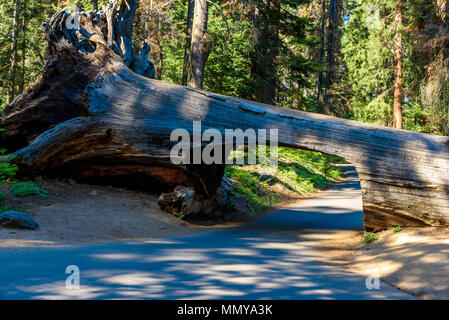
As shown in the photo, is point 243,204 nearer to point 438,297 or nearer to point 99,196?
point 99,196

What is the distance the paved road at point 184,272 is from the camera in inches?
165

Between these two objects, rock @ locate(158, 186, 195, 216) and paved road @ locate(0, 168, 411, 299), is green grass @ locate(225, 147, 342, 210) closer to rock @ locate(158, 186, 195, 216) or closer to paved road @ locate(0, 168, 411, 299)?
rock @ locate(158, 186, 195, 216)

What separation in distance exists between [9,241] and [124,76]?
17.6ft

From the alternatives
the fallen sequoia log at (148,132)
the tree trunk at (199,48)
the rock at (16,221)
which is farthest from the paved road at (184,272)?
the tree trunk at (199,48)

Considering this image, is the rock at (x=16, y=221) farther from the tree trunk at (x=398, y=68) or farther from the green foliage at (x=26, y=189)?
the tree trunk at (x=398, y=68)

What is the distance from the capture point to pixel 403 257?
6156 millimetres

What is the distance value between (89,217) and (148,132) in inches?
103

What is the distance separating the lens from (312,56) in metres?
35.6

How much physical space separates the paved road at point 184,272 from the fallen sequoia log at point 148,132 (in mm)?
2242

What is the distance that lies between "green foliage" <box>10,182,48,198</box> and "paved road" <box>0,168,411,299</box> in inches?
128

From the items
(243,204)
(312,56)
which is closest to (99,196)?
(243,204)

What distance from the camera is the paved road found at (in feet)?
13.7

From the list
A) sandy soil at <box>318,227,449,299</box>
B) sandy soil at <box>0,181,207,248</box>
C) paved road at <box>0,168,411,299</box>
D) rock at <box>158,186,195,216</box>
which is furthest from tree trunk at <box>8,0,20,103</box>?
sandy soil at <box>318,227,449,299</box>

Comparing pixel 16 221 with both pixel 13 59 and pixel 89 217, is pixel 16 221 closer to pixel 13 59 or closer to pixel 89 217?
pixel 89 217
